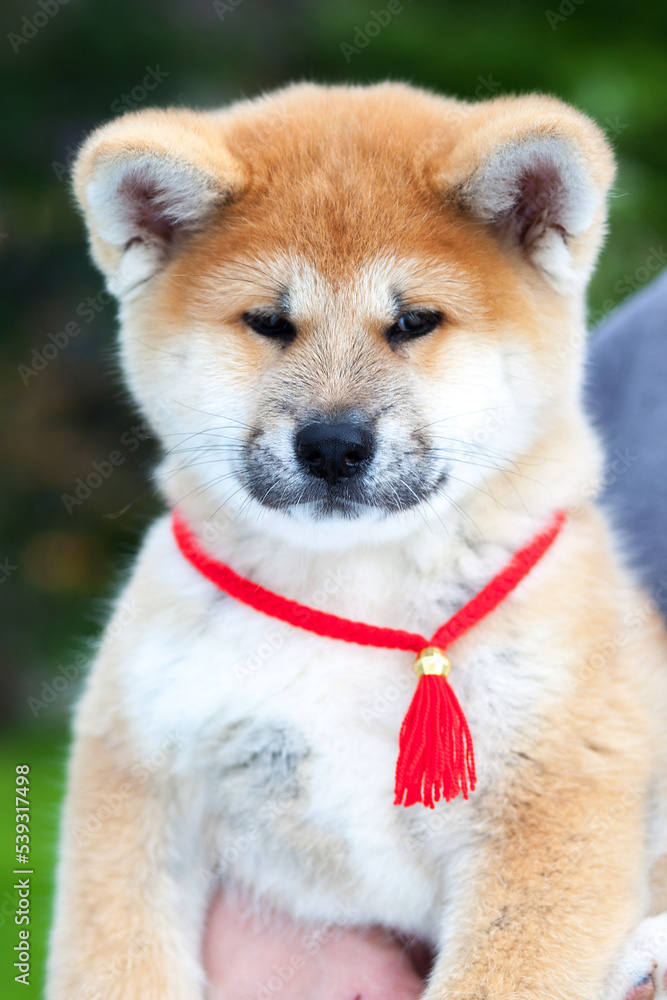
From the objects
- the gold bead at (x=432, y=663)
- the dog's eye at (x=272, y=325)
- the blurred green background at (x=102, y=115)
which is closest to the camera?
the gold bead at (x=432, y=663)

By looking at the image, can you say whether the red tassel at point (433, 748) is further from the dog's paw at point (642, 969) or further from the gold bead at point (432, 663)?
the dog's paw at point (642, 969)

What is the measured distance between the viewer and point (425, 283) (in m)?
2.15

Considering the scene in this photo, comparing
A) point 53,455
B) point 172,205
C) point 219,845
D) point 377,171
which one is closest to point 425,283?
point 377,171

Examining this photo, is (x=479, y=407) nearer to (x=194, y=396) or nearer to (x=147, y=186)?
(x=194, y=396)

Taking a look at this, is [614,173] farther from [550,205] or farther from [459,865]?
[459,865]

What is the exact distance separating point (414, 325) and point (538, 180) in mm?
437

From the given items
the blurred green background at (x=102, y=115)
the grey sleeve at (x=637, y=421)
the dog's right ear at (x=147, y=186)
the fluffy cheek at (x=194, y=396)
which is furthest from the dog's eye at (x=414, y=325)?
the blurred green background at (x=102, y=115)

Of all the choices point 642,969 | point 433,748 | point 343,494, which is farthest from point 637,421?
point 642,969

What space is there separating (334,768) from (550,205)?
139cm

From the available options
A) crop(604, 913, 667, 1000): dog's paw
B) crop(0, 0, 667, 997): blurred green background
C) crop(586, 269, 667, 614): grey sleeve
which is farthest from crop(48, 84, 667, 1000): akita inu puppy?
crop(0, 0, 667, 997): blurred green background

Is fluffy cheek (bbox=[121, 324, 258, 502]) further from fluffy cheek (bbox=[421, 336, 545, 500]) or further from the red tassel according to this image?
the red tassel

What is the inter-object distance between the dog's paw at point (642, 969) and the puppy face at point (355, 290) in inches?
39.6

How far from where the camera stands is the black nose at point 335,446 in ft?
6.54

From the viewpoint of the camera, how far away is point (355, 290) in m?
2.11
